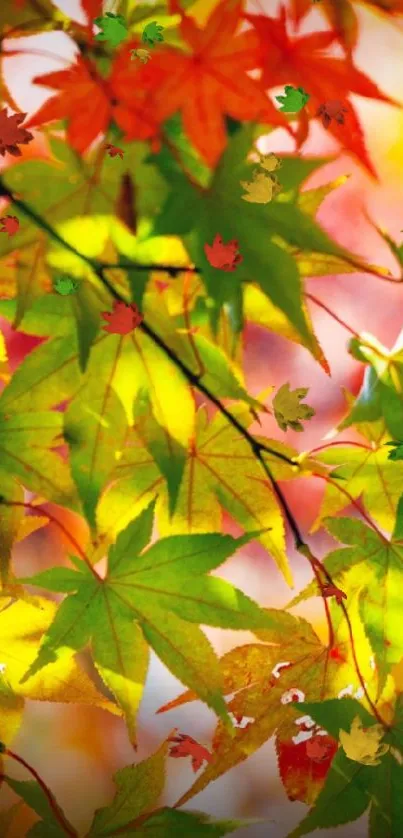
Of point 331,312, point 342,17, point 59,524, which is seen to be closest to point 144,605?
point 59,524

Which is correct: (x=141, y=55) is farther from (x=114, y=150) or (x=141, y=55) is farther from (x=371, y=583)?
(x=371, y=583)

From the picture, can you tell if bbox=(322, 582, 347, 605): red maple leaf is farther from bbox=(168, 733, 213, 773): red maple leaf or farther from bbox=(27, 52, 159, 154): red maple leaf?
bbox=(27, 52, 159, 154): red maple leaf

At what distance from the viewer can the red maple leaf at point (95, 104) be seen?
0.64 metres

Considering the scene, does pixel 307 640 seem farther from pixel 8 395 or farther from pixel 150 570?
pixel 8 395

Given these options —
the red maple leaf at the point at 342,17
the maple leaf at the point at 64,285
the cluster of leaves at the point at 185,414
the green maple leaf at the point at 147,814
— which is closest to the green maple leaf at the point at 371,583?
the cluster of leaves at the point at 185,414

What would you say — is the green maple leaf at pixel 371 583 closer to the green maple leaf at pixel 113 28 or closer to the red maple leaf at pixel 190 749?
the red maple leaf at pixel 190 749

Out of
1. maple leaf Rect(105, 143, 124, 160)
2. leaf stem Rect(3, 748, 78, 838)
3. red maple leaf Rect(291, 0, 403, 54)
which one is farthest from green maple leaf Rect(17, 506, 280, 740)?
red maple leaf Rect(291, 0, 403, 54)

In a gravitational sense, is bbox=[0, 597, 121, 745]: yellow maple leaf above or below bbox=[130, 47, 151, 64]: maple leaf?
below

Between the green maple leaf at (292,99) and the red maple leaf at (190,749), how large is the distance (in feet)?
1.93

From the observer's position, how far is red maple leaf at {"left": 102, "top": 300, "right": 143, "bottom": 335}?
0.65m

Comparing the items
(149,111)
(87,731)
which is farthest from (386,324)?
(87,731)

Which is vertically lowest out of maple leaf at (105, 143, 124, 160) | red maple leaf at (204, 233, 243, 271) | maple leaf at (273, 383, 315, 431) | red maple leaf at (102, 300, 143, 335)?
maple leaf at (273, 383, 315, 431)

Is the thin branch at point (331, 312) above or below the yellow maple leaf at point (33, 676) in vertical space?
above

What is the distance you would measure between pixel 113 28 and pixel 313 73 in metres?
0.18
